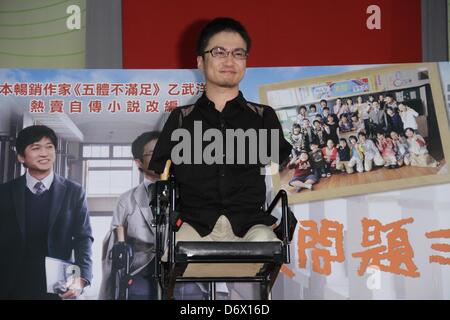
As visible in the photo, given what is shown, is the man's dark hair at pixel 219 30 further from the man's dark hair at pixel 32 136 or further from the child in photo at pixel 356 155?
the man's dark hair at pixel 32 136

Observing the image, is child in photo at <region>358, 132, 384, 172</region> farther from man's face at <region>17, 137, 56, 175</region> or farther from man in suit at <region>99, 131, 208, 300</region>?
man's face at <region>17, 137, 56, 175</region>


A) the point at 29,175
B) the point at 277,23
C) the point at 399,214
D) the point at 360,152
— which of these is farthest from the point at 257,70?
the point at 29,175

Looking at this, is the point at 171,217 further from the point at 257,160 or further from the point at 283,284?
the point at 283,284

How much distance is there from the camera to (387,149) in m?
3.80

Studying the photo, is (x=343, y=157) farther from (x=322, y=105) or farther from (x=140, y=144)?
(x=140, y=144)

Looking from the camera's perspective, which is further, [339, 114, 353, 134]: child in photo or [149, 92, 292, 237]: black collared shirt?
[339, 114, 353, 134]: child in photo

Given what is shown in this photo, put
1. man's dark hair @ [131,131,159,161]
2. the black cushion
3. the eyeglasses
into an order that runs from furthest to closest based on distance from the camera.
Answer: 1. man's dark hair @ [131,131,159,161]
2. the eyeglasses
3. the black cushion

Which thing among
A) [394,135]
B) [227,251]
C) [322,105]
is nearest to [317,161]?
[322,105]

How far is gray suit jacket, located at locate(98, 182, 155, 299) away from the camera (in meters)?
3.68

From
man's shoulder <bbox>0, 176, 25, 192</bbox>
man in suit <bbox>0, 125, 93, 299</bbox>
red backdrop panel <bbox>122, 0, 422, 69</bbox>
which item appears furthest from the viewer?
red backdrop panel <bbox>122, 0, 422, 69</bbox>

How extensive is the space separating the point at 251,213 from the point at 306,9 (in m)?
1.72

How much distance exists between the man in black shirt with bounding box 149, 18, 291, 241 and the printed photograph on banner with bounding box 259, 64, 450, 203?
2.04 feet

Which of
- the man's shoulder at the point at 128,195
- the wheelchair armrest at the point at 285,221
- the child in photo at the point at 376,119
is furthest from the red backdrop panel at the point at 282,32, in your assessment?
the wheelchair armrest at the point at 285,221

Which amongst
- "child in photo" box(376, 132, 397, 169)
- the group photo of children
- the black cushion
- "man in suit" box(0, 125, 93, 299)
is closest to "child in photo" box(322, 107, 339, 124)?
the group photo of children
